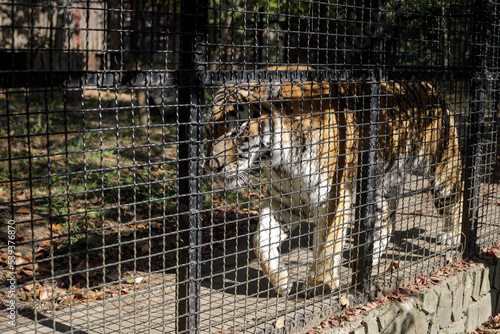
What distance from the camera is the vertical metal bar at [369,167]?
11.4ft

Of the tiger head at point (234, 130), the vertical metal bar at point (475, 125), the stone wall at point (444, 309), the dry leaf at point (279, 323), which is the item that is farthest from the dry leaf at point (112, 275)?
the vertical metal bar at point (475, 125)

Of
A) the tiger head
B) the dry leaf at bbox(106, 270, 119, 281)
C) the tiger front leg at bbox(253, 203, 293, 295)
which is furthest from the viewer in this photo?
the dry leaf at bbox(106, 270, 119, 281)

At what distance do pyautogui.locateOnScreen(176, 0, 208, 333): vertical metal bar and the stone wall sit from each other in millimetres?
1155

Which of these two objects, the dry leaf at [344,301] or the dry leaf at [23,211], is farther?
the dry leaf at [23,211]

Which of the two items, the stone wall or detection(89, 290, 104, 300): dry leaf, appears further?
detection(89, 290, 104, 300): dry leaf

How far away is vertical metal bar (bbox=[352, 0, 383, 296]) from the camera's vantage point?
11.4 feet

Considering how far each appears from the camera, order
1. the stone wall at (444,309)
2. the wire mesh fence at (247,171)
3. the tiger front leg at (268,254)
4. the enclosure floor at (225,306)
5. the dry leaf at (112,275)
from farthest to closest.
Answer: the dry leaf at (112,275) → the tiger front leg at (268,254) → the stone wall at (444,309) → the enclosure floor at (225,306) → the wire mesh fence at (247,171)

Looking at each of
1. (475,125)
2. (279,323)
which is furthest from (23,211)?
(475,125)

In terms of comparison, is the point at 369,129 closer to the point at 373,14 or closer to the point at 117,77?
the point at 373,14

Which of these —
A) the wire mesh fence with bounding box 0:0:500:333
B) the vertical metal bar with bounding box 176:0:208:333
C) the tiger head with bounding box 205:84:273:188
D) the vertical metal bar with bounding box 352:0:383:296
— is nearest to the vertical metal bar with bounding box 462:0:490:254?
the wire mesh fence with bounding box 0:0:500:333

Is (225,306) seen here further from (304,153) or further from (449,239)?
(449,239)

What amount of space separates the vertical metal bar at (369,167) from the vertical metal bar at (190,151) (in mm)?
1357

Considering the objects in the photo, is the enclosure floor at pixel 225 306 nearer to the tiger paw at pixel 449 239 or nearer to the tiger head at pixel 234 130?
the tiger paw at pixel 449 239

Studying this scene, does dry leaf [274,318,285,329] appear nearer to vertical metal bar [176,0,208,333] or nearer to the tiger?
the tiger
